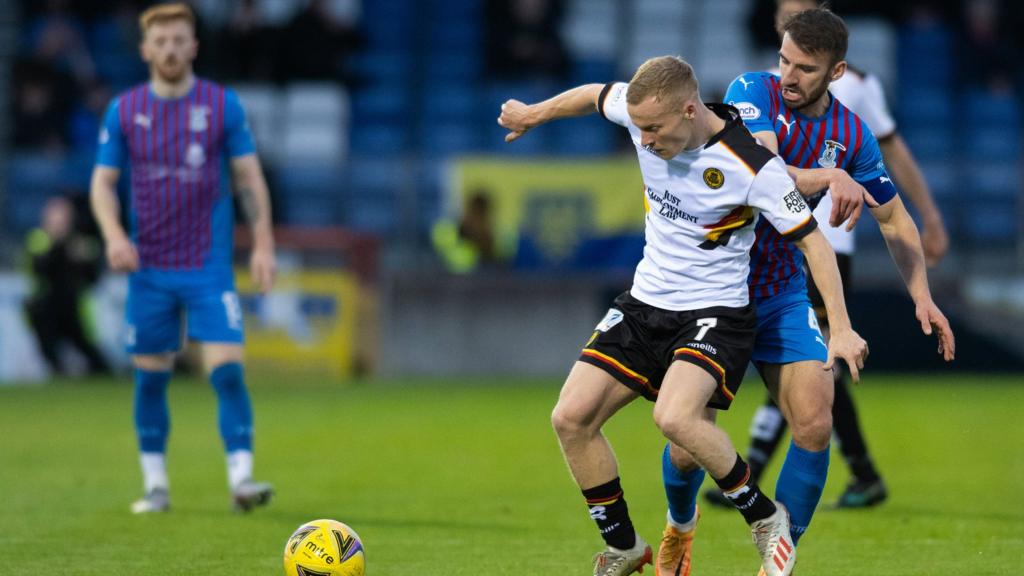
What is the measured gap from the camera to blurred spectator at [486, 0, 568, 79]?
18.6 meters

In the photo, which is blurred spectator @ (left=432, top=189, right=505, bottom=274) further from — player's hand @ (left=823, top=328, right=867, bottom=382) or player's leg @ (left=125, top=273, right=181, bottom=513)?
player's hand @ (left=823, top=328, right=867, bottom=382)

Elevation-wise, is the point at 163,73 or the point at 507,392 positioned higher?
the point at 163,73

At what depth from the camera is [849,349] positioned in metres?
5.04

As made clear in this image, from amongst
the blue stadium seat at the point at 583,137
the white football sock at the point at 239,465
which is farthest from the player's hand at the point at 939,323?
the blue stadium seat at the point at 583,137

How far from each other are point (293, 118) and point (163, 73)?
11.6 metres

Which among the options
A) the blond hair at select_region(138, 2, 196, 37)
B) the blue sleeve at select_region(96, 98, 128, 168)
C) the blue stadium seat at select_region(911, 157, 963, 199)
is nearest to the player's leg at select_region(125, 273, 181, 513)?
the blue sleeve at select_region(96, 98, 128, 168)

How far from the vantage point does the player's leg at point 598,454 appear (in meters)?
5.29

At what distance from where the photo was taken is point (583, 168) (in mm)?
16828

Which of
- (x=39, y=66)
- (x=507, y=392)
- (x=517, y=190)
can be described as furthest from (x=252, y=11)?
(x=507, y=392)

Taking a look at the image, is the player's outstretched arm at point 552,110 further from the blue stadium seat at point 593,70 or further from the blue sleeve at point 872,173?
the blue stadium seat at point 593,70

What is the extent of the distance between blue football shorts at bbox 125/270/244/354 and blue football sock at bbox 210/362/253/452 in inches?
6.2

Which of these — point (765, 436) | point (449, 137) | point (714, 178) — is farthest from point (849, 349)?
point (449, 137)

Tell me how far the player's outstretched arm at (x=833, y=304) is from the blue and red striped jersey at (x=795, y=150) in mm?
426

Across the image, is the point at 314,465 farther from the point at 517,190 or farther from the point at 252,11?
the point at 252,11
